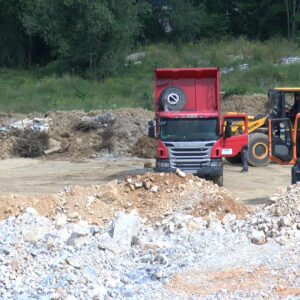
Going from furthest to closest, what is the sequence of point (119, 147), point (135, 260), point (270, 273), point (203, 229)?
1. point (119, 147)
2. point (203, 229)
3. point (135, 260)
4. point (270, 273)

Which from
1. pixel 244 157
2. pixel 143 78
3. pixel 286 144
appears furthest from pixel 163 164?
pixel 143 78

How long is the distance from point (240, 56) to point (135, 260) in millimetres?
35184

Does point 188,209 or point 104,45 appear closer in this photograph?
point 188,209

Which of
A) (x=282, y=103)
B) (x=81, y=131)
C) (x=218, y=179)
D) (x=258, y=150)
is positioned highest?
(x=282, y=103)

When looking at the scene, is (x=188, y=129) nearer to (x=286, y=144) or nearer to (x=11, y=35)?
(x=286, y=144)

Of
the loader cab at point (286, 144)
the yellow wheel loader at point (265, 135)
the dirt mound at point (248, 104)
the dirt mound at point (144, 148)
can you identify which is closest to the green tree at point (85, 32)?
the dirt mound at point (248, 104)

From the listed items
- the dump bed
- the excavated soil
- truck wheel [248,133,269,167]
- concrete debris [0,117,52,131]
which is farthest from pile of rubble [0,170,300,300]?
concrete debris [0,117,52,131]

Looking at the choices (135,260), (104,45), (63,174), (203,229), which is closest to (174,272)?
(135,260)

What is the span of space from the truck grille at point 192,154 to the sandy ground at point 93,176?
124 cm

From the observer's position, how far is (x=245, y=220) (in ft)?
35.1

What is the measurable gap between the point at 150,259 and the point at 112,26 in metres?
32.8

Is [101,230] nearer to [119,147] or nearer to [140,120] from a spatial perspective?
[119,147]

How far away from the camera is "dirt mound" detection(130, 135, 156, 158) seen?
2495 cm

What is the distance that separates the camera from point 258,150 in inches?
866
